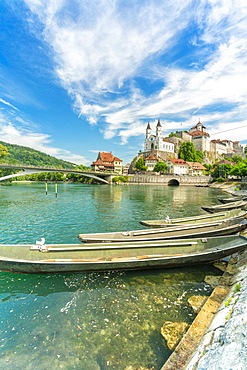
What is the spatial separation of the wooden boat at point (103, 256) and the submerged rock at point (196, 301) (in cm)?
181

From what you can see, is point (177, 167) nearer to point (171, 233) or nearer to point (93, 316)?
point (171, 233)

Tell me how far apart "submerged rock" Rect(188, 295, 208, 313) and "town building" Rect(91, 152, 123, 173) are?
4255 inches

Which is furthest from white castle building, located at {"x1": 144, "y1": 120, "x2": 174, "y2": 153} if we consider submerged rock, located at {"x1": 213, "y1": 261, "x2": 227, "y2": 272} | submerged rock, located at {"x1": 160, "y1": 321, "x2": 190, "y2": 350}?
submerged rock, located at {"x1": 160, "y1": 321, "x2": 190, "y2": 350}

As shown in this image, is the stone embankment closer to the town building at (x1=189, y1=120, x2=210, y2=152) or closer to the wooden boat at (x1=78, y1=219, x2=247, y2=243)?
the wooden boat at (x1=78, y1=219, x2=247, y2=243)

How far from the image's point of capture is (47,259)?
7.46 metres

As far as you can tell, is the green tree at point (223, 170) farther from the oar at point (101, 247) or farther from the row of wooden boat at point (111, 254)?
the oar at point (101, 247)

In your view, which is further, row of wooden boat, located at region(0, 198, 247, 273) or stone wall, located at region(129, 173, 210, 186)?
stone wall, located at region(129, 173, 210, 186)

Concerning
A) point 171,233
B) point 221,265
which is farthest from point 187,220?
point 221,265

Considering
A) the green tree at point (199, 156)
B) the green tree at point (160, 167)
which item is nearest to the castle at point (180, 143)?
the green tree at point (199, 156)

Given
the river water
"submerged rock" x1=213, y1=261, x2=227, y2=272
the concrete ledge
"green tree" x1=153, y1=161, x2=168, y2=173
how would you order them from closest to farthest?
1. the concrete ledge
2. the river water
3. "submerged rock" x1=213, y1=261, x2=227, y2=272
4. "green tree" x1=153, y1=161, x2=168, y2=173

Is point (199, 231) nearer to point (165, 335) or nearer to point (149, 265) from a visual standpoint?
point (149, 265)

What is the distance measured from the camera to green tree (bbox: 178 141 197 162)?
119 m

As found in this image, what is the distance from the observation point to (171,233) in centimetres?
1062

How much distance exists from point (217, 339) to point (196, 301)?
8.85 feet
